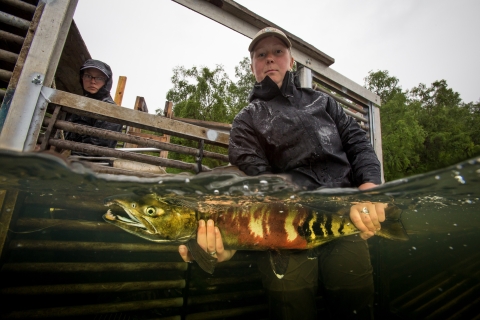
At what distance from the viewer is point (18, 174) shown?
279cm

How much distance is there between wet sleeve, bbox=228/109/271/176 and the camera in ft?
8.54

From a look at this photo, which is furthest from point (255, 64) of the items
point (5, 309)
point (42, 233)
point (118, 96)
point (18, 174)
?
point (118, 96)

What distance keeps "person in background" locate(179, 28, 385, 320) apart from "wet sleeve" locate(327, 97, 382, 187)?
0.03 feet

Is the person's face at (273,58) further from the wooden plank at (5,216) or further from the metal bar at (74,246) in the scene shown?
the wooden plank at (5,216)

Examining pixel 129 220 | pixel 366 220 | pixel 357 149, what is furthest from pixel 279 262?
pixel 357 149

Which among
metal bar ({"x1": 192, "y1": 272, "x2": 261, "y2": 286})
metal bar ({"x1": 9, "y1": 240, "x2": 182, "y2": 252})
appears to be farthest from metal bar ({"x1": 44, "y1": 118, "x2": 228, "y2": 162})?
metal bar ({"x1": 192, "y1": 272, "x2": 261, "y2": 286})

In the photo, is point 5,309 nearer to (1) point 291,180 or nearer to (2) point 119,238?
(2) point 119,238

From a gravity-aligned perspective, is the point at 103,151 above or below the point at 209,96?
below

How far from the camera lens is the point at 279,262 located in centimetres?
239

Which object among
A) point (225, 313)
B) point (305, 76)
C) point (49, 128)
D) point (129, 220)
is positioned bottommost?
point (225, 313)

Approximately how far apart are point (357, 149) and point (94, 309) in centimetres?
395

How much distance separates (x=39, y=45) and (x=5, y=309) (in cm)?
312

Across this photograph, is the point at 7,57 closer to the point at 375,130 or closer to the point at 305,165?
the point at 305,165

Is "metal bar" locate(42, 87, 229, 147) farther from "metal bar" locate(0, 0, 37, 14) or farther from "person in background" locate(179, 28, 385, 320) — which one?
"metal bar" locate(0, 0, 37, 14)
